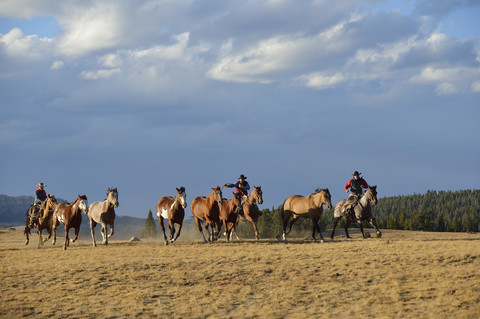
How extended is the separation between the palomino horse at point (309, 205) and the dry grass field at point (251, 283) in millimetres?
3853

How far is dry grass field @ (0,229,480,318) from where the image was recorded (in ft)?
47.8

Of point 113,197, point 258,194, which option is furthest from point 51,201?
point 258,194

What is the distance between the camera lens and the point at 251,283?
17.2 metres

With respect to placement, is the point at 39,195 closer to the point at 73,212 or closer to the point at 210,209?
the point at 73,212

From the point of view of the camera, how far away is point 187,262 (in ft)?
67.5

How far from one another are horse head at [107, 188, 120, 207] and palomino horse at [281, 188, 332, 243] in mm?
10022

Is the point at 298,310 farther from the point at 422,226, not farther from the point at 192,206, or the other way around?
the point at 422,226

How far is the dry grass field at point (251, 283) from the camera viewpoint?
1455cm

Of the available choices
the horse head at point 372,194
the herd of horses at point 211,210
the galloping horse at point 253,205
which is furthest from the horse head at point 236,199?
the horse head at point 372,194

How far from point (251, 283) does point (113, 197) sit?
1244 cm

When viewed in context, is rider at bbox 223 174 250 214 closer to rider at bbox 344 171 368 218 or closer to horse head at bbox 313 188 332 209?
horse head at bbox 313 188 332 209

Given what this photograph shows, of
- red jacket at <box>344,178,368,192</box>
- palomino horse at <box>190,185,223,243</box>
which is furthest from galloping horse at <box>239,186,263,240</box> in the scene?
red jacket at <box>344,178,368,192</box>

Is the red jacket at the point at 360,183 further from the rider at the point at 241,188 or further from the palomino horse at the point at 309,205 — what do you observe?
the rider at the point at 241,188

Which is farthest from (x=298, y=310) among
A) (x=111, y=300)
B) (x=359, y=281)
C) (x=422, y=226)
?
(x=422, y=226)
